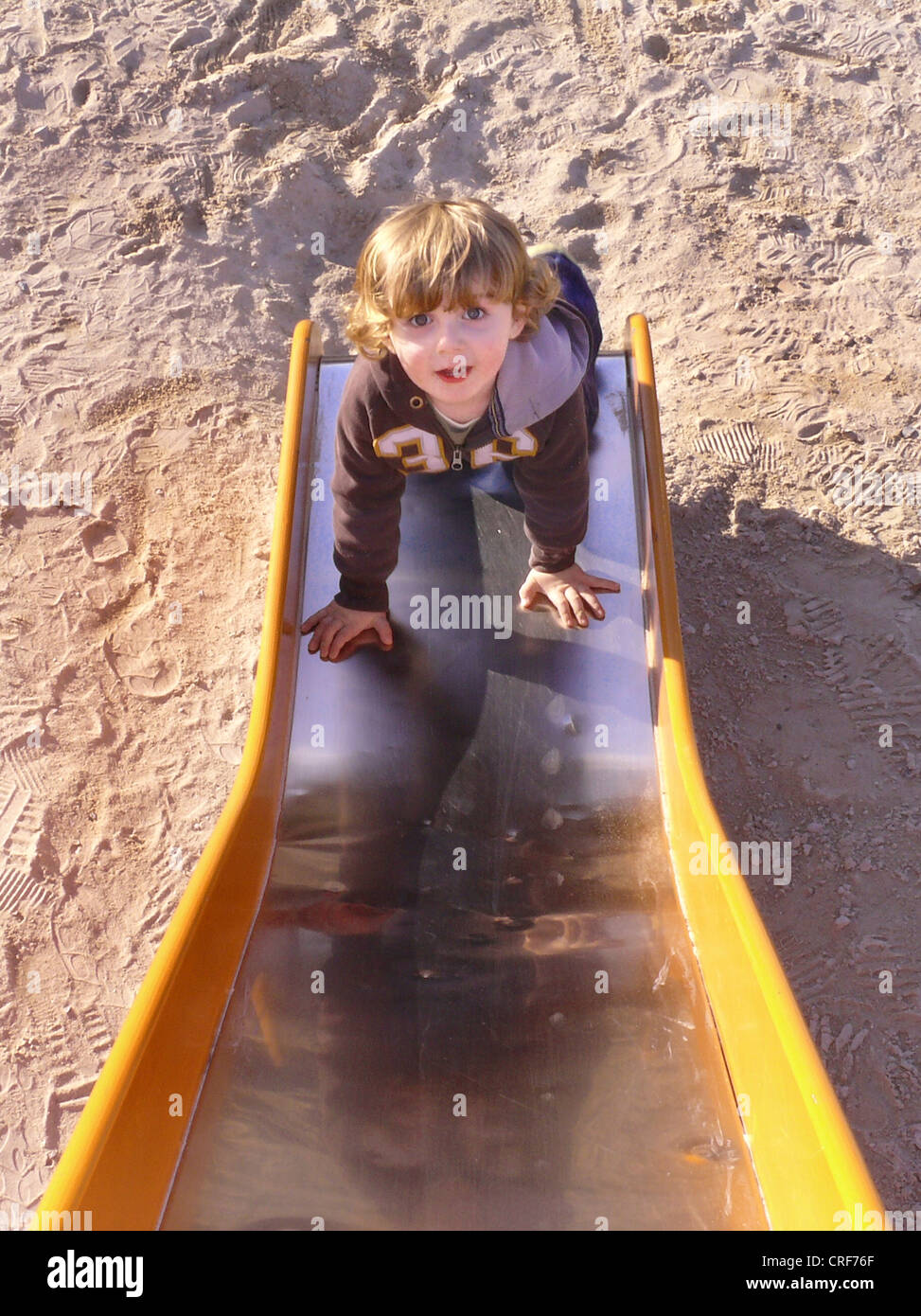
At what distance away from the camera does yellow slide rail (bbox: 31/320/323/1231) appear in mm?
1492

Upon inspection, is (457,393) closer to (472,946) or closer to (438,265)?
(438,265)

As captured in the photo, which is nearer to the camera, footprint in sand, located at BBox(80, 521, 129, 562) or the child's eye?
the child's eye

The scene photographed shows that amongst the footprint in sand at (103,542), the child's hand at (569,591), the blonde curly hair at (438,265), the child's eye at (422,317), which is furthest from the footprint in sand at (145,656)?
the child's eye at (422,317)

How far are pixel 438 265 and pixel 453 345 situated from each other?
5.6 inches

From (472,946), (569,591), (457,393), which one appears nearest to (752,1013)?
(472,946)

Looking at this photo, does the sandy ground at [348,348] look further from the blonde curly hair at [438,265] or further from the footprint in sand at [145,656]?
the blonde curly hair at [438,265]

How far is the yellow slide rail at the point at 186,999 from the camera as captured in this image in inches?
58.7

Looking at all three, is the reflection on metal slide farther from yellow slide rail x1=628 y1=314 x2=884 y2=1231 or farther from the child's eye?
the child's eye

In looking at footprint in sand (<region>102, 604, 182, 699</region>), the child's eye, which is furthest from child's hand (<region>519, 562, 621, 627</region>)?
footprint in sand (<region>102, 604, 182, 699</region>)

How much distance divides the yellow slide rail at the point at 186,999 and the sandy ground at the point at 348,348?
52 cm

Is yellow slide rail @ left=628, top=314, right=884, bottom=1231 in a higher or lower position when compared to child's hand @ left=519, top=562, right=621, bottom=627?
lower
